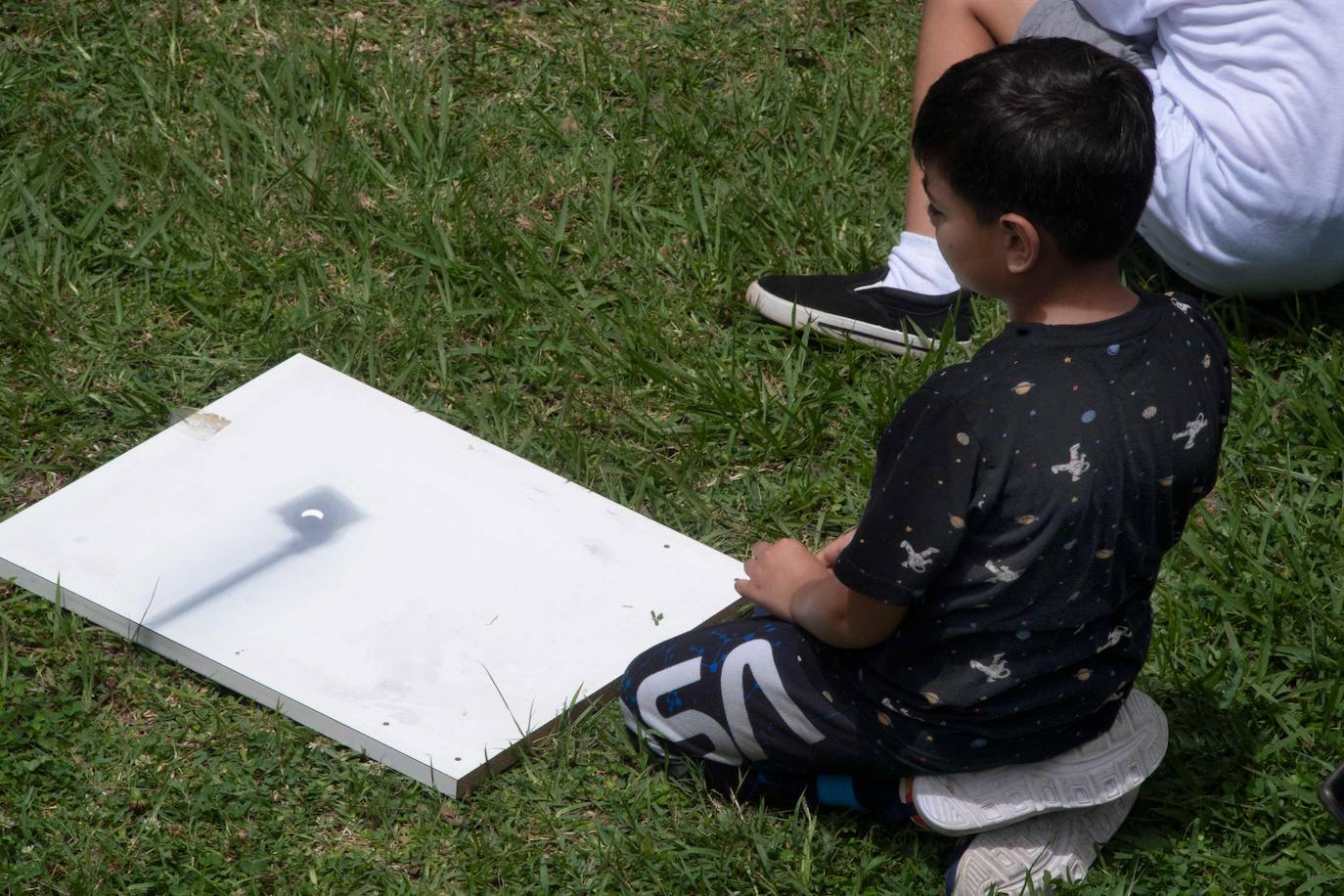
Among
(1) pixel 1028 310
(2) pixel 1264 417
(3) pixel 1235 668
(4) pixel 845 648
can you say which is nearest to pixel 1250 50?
(2) pixel 1264 417

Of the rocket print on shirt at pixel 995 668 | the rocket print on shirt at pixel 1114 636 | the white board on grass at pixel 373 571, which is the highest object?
the rocket print on shirt at pixel 1114 636

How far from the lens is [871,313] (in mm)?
2963

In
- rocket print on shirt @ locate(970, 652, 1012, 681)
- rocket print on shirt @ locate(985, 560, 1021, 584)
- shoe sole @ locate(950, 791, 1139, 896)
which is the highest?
rocket print on shirt @ locate(985, 560, 1021, 584)

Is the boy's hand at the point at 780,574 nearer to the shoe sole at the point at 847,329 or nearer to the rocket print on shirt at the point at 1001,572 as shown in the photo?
the rocket print on shirt at the point at 1001,572

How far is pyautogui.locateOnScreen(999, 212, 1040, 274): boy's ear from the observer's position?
1.60 metres

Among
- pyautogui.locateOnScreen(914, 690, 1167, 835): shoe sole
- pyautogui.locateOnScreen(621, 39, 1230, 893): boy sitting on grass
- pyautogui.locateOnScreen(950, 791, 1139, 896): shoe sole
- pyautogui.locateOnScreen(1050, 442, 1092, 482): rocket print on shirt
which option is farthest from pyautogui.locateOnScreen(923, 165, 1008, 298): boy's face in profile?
pyautogui.locateOnScreen(950, 791, 1139, 896): shoe sole

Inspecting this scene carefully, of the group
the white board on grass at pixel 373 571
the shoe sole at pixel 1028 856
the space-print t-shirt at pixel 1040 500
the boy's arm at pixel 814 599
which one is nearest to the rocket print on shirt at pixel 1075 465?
the space-print t-shirt at pixel 1040 500

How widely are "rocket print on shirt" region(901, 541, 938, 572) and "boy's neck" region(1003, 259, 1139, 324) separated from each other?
0.92 feet

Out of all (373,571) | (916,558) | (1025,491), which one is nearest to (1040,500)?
(1025,491)

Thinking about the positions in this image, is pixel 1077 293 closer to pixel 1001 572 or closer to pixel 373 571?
pixel 1001 572

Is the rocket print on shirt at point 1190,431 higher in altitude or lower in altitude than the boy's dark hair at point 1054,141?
lower

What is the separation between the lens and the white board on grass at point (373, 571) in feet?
7.35

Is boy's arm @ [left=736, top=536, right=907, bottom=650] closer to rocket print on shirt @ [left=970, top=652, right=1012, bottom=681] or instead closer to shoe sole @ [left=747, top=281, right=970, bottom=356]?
rocket print on shirt @ [left=970, top=652, right=1012, bottom=681]

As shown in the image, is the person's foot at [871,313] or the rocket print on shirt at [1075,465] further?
the person's foot at [871,313]
